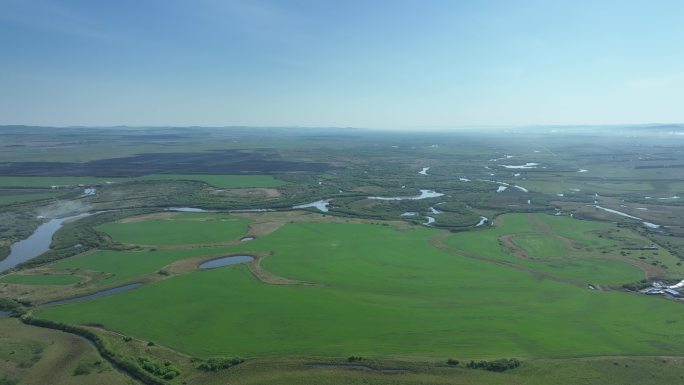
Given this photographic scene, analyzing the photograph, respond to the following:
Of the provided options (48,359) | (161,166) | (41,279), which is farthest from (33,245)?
(161,166)

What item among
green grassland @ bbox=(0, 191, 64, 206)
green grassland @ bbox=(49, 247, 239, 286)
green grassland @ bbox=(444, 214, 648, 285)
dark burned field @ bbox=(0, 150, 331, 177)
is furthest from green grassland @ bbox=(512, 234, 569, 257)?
green grassland @ bbox=(0, 191, 64, 206)

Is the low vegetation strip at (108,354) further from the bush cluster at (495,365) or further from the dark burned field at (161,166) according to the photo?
the dark burned field at (161,166)

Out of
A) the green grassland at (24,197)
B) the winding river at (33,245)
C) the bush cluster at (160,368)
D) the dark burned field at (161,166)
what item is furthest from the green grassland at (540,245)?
the green grassland at (24,197)

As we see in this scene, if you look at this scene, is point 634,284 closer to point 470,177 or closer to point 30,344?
point 30,344

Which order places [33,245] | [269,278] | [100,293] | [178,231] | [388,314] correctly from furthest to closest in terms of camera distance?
[178,231] < [33,245] < [269,278] < [100,293] < [388,314]

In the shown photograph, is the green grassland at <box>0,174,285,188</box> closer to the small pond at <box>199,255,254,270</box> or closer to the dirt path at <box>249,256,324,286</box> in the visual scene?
the small pond at <box>199,255,254,270</box>

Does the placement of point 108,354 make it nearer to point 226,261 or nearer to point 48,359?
point 48,359
